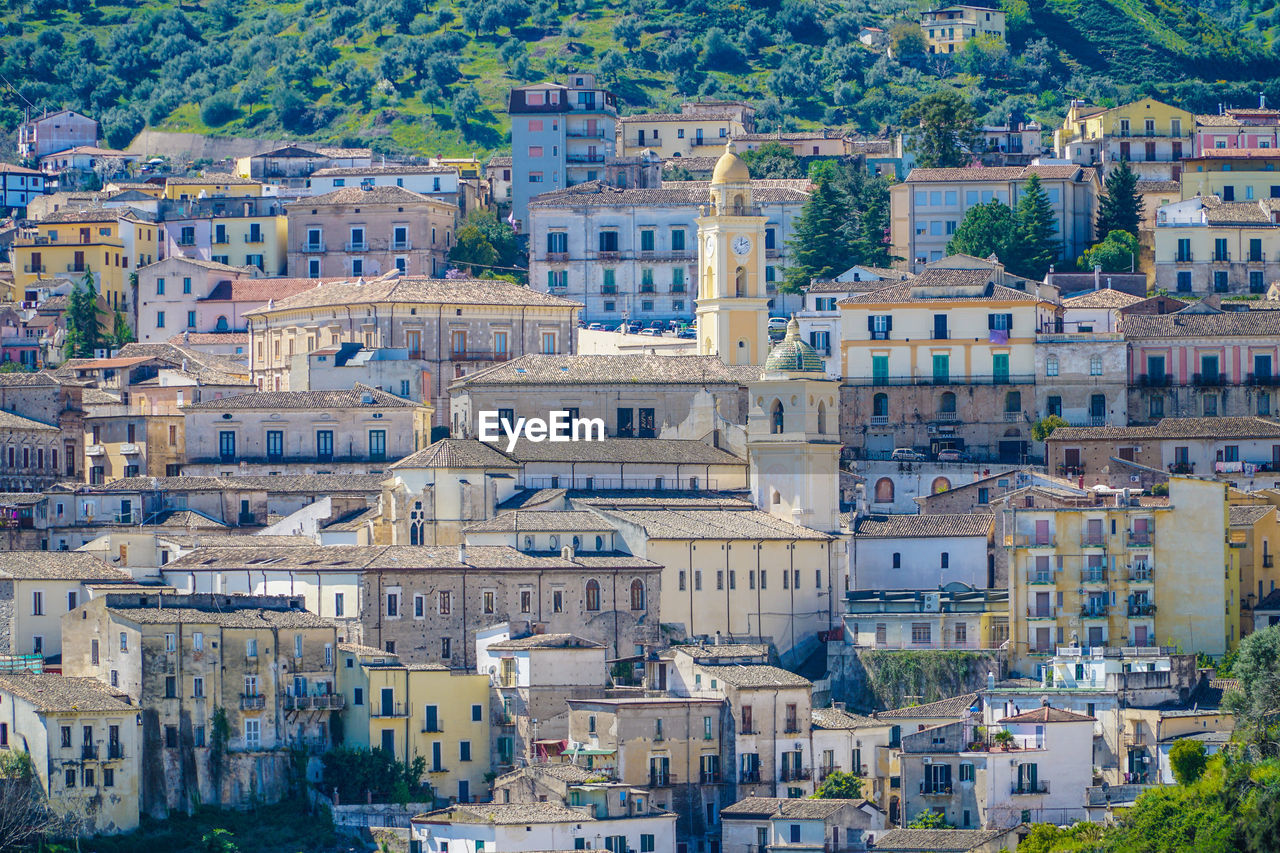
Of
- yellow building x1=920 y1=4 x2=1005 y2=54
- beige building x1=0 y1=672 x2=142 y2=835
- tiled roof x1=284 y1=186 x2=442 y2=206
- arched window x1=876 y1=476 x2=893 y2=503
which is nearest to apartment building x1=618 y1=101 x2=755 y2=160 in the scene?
tiled roof x1=284 y1=186 x2=442 y2=206

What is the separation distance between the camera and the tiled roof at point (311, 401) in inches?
3743

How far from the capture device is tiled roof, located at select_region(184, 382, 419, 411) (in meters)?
95.1

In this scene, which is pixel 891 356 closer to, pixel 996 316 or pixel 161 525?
pixel 996 316

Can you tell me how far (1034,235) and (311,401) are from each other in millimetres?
30997

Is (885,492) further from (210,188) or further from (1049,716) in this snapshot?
(210,188)

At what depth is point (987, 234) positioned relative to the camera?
111688 mm

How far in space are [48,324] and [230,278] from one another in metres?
→ 7.14

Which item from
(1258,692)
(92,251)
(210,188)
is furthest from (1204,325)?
(210,188)

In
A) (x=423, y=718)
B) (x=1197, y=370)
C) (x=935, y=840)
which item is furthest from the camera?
(x=1197, y=370)

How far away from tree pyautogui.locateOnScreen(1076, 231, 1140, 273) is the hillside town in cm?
22

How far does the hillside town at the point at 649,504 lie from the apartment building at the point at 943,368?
130 mm

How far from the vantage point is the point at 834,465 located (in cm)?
8869

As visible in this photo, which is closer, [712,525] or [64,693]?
[64,693]

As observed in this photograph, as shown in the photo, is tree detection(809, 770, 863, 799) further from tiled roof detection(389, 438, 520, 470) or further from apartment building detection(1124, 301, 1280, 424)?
apartment building detection(1124, 301, 1280, 424)
